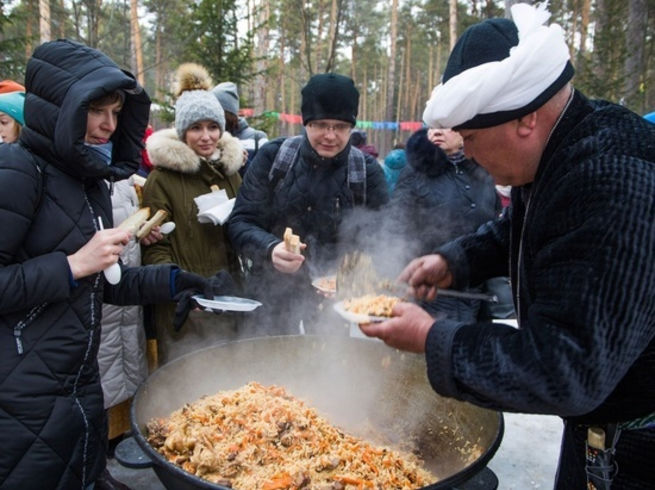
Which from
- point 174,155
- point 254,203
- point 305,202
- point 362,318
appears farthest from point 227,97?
point 362,318

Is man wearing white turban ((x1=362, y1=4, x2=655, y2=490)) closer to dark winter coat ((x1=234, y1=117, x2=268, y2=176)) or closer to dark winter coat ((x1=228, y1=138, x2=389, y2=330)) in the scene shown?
dark winter coat ((x1=228, y1=138, x2=389, y2=330))

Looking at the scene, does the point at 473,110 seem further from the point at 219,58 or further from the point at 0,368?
the point at 219,58

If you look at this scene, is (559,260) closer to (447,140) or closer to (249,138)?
(447,140)

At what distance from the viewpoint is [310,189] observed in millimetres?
3480

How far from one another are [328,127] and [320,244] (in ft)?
2.79

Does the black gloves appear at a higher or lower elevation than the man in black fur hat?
lower

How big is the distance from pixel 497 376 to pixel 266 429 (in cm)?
147

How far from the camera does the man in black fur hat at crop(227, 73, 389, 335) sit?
10.8ft

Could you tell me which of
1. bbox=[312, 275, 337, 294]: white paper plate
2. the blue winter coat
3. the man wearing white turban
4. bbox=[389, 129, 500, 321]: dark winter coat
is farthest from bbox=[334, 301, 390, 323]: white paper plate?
bbox=[389, 129, 500, 321]: dark winter coat

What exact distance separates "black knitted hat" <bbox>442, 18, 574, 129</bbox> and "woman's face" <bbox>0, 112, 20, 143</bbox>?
106 inches

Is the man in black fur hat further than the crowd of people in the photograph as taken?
Yes

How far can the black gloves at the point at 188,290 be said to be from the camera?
256cm

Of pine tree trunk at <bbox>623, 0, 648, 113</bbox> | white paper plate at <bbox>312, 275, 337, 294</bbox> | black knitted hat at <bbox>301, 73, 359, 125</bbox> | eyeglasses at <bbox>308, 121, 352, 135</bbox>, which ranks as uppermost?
pine tree trunk at <bbox>623, 0, 648, 113</bbox>

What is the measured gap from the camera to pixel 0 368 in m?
1.95
